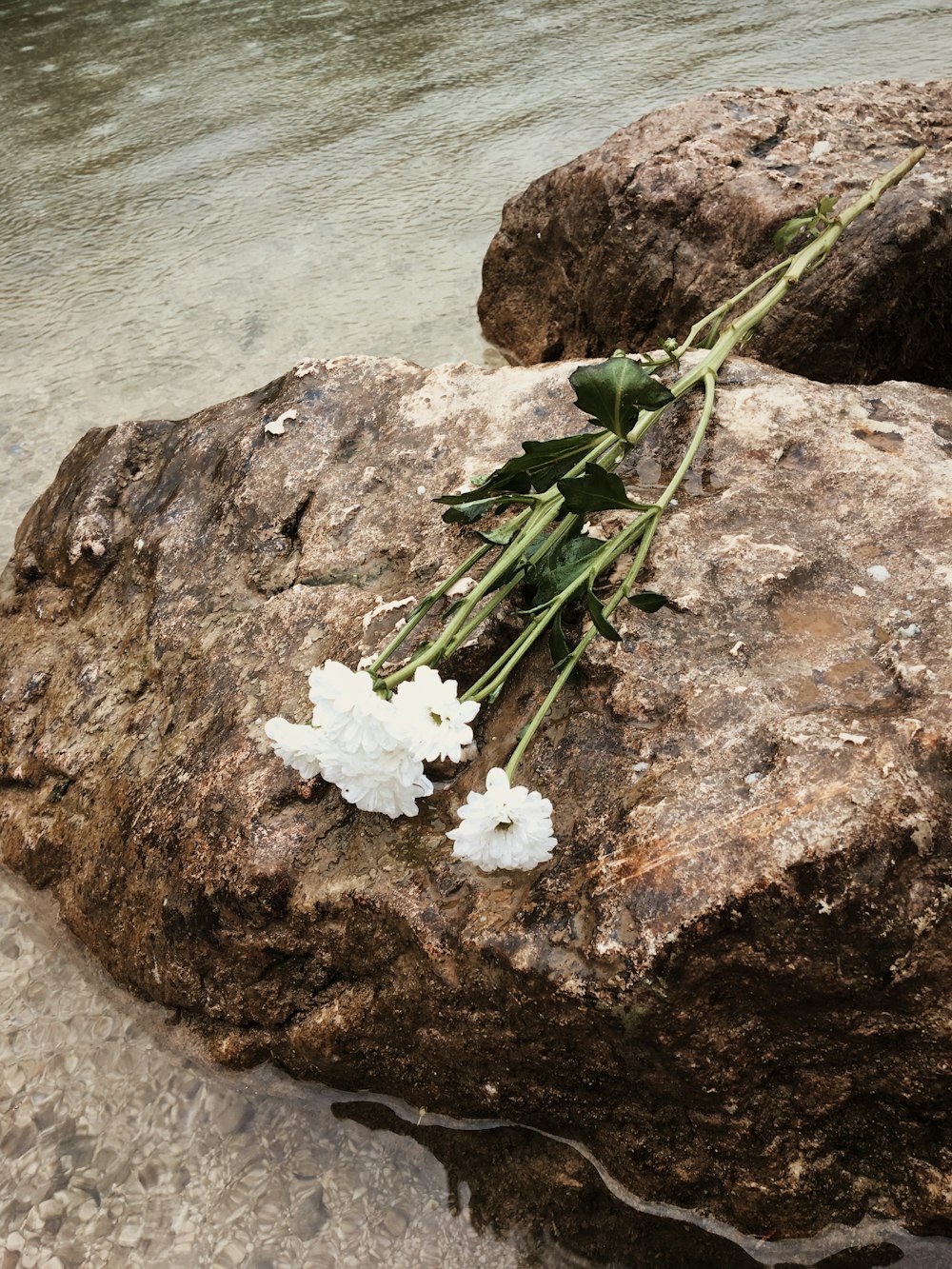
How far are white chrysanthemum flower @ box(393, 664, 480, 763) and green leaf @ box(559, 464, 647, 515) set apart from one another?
352 millimetres

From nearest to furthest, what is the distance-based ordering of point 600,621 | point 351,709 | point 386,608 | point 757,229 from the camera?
1. point 351,709
2. point 600,621
3. point 386,608
4. point 757,229

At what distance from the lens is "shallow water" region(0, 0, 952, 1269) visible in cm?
159

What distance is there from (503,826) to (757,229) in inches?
68.7

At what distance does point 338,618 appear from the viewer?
1779mm

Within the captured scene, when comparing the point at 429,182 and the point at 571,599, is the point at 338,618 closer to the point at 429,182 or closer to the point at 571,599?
the point at 571,599

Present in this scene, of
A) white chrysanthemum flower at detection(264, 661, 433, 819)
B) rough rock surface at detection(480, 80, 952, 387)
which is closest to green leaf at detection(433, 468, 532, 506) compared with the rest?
white chrysanthemum flower at detection(264, 661, 433, 819)

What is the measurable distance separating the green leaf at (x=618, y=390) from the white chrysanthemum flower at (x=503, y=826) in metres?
0.56

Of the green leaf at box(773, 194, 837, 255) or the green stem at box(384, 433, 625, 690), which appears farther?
the green leaf at box(773, 194, 837, 255)

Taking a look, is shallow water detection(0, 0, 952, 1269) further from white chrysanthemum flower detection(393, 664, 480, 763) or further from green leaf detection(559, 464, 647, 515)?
green leaf detection(559, 464, 647, 515)

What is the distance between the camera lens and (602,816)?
1.39 meters

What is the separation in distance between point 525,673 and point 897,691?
1.59 ft

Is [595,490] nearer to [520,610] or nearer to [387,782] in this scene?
[520,610]

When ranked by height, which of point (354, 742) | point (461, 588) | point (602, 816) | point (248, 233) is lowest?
point (248, 233)

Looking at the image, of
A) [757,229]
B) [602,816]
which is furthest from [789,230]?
[602,816]
